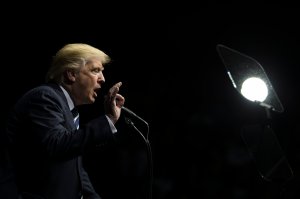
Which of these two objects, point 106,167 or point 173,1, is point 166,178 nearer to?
point 106,167

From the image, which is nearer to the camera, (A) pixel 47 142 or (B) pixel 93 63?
(A) pixel 47 142

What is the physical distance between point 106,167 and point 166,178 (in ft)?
1.60

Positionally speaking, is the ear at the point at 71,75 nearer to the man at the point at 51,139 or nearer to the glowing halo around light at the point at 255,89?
the man at the point at 51,139

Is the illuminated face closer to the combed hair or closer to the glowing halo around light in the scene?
the combed hair

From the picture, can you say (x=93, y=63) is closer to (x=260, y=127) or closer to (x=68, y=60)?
(x=68, y=60)

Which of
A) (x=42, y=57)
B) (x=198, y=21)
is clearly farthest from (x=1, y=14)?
(x=198, y=21)

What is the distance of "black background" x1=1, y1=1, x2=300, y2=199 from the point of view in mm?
4066

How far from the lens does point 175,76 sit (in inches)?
189

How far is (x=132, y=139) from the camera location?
166 inches

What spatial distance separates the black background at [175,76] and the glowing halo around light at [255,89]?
161 centimetres

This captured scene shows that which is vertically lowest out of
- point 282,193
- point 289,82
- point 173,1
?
point 289,82

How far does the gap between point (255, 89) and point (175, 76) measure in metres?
2.44

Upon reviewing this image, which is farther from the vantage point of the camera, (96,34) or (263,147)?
(96,34)

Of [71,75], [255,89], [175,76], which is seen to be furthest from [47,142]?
[175,76]
